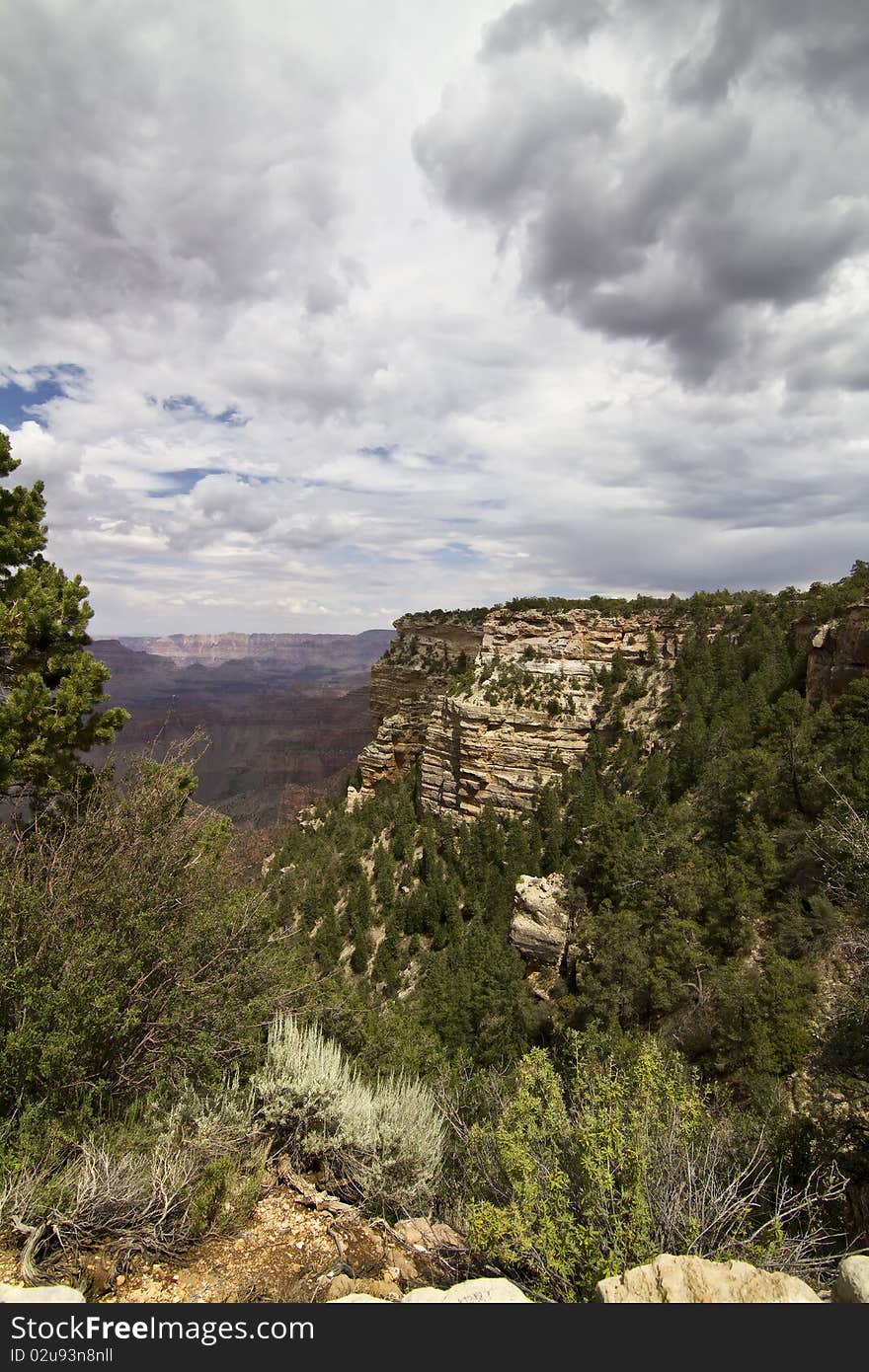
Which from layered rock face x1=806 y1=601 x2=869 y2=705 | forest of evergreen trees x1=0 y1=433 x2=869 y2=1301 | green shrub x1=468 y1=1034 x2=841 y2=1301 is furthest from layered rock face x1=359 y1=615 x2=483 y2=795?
green shrub x1=468 y1=1034 x2=841 y2=1301

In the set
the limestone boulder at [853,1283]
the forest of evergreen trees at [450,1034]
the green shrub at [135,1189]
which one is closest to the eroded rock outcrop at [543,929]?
the forest of evergreen trees at [450,1034]

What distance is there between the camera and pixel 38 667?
10828 mm

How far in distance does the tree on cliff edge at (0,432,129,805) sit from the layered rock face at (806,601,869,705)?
2705cm

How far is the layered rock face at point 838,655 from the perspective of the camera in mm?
23859

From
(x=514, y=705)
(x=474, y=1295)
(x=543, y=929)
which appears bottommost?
(x=543, y=929)

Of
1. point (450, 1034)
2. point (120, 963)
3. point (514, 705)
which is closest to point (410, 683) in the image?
point (514, 705)

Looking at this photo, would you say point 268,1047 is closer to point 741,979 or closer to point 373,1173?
point 373,1173

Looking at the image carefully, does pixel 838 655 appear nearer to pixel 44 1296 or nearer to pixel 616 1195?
pixel 616 1195

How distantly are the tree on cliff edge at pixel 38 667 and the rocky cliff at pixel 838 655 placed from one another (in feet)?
87.0

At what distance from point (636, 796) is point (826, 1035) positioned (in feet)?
73.7

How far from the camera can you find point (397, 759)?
179 feet

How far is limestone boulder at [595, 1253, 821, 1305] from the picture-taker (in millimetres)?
3537

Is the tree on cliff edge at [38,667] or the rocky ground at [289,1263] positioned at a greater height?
the tree on cliff edge at [38,667]

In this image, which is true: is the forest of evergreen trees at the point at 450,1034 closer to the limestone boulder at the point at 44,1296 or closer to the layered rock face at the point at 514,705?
the limestone boulder at the point at 44,1296
